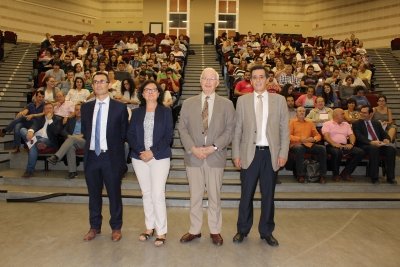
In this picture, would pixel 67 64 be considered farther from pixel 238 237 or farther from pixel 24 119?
pixel 238 237

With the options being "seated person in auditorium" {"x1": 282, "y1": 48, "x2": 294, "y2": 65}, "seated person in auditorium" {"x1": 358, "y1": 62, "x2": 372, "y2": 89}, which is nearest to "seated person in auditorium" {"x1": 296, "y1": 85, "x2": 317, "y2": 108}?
"seated person in auditorium" {"x1": 358, "y1": 62, "x2": 372, "y2": 89}

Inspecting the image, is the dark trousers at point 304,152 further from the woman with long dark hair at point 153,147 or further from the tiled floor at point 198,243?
the woman with long dark hair at point 153,147

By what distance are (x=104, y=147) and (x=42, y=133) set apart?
8.82ft

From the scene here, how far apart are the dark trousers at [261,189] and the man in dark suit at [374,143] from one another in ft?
8.32

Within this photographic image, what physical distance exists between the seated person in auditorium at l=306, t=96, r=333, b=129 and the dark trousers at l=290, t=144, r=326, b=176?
2.86ft

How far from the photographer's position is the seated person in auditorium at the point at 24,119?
600 cm

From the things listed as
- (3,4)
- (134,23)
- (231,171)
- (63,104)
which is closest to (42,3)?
(3,4)

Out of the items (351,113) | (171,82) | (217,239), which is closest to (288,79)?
(351,113)

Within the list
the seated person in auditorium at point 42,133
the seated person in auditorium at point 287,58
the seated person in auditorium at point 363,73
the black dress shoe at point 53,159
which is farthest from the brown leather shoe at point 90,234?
the seated person in auditorium at point 287,58

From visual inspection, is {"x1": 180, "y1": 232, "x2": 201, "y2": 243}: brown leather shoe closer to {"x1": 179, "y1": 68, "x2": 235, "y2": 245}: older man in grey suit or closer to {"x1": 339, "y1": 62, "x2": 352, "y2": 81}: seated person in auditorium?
{"x1": 179, "y1": 68, "x2": 235, "y2": 245}: older man in grey suit

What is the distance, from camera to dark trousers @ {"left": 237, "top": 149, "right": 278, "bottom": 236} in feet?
11.4

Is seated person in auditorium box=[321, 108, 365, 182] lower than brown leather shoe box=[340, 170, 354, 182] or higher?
higher

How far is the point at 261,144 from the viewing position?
11.4ft

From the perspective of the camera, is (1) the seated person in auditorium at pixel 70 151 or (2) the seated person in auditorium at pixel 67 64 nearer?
(1) the seated person in auditorium at pixel 70 151
